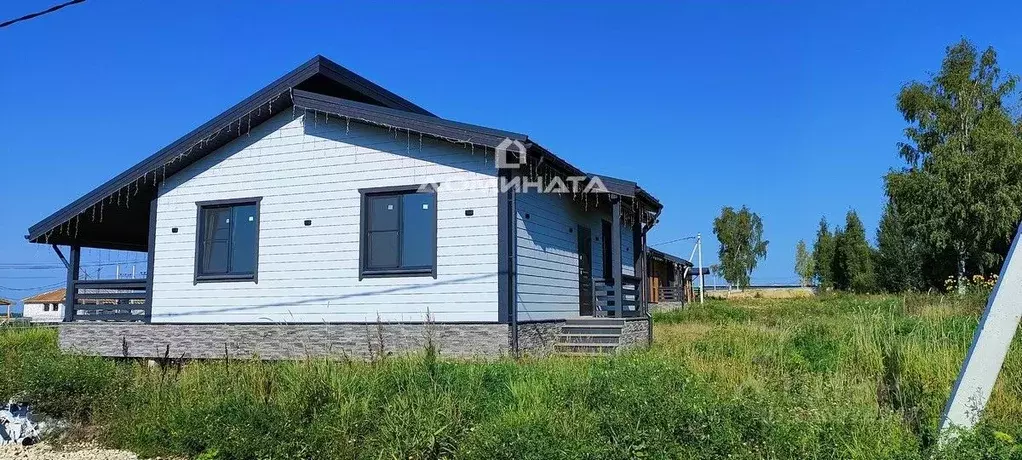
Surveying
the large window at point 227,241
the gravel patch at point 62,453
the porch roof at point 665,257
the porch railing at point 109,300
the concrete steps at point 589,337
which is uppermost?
the porch roof at point 665,257

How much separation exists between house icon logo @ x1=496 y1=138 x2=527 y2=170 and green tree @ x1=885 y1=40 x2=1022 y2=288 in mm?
22621

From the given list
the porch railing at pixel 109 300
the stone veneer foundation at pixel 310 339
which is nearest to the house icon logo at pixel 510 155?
the stone veneer foundation at pixel 310 339

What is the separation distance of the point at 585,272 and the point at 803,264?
51462 mm

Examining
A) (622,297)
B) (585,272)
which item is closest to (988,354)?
(622,297)

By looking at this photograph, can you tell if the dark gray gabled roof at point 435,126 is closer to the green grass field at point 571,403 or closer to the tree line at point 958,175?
the green grass field at point 571,403

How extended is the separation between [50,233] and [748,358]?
1269cm

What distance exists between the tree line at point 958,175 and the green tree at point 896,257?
0.06m

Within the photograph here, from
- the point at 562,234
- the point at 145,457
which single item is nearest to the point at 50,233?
the point at 145,457

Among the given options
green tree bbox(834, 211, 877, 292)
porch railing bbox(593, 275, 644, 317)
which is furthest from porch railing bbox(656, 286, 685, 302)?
porch railing bbox(593, 275, 644, 317)

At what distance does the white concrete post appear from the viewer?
15.5 ft

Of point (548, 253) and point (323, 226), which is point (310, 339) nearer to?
point (323, 226)

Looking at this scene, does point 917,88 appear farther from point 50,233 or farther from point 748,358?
point 50,233

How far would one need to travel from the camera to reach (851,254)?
43.9m

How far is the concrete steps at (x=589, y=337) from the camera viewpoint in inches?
434
